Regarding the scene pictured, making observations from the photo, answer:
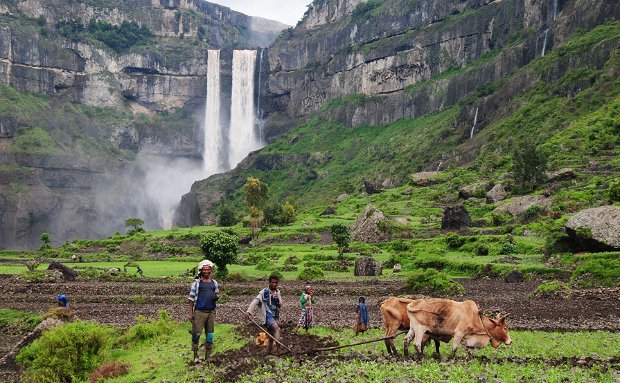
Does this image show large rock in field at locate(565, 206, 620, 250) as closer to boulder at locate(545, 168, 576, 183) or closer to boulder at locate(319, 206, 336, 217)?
boulder at locate(545, 168, 576, 183)

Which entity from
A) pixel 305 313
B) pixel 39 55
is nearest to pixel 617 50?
pixel 305 313

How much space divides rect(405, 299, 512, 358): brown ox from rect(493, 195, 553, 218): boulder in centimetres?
4000

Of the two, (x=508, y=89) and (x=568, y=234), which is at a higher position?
Result: (x=508, y=89)

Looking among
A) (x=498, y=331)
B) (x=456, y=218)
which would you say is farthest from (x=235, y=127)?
(x=498, y=331)

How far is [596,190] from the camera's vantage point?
47.9m

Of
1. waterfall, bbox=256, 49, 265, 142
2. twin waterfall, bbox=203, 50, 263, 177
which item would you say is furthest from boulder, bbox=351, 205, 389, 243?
waterfall, bbox=256, 49, 265, 142

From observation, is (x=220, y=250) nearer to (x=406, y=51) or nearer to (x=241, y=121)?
(x=406, y=51)

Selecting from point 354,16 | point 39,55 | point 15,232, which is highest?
point 354,16

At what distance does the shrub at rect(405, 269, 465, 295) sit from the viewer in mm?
27812

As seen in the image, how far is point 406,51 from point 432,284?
121635 mm

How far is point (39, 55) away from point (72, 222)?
186 ft

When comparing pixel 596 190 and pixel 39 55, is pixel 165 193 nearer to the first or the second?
pixel 39 55

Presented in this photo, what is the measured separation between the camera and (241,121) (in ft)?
518

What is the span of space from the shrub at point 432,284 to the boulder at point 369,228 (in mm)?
26368
